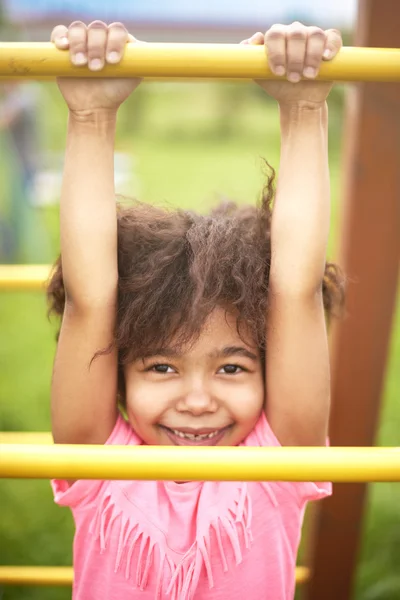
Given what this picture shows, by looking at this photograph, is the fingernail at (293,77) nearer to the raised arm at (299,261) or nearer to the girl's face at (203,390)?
the raised arm at (299,261)

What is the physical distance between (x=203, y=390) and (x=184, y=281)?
0.58 ft

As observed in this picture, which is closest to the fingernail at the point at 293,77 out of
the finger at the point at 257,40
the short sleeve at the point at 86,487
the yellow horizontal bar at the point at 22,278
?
the finger at the point at 257,40

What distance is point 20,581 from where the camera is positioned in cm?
181

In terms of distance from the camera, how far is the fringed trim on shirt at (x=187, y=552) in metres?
1.18

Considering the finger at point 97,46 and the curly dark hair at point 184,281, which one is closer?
the finger at point 97,46

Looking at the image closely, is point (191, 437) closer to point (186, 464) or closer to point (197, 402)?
point (197, 402)

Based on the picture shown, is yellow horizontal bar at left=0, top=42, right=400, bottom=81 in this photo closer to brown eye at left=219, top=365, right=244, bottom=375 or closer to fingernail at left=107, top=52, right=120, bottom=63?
fingernail at left=107, top=52, right=120, bottom=63

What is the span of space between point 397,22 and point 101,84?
27.2 inches

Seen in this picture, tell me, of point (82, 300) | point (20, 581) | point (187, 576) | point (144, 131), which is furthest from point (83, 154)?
point (144, 131)

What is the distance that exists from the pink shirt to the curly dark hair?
21cm

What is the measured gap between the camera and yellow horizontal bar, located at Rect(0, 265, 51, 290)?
1.63 metres

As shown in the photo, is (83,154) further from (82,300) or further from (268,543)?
(268,543)

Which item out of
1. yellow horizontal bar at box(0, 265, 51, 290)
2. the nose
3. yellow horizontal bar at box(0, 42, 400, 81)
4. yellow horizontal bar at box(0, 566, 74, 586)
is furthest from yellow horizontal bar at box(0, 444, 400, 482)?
yellow horizontal bar at box(0, 566, 74, 586)

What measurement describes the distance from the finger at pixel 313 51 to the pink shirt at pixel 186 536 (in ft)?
1.85
